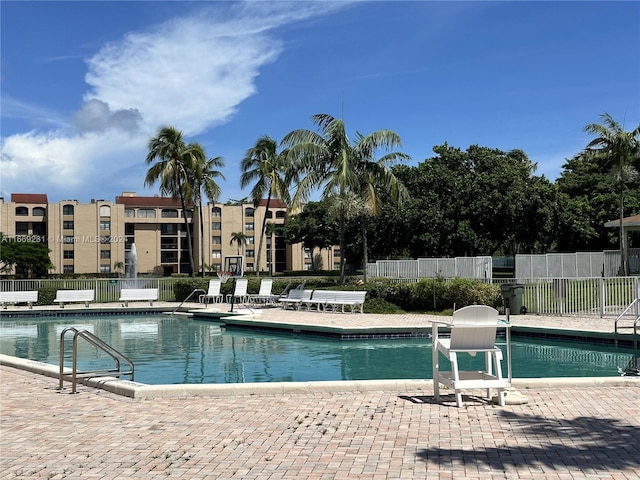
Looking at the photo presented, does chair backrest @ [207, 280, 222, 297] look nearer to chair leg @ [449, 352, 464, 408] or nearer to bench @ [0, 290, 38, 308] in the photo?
bench @ [0, 290, 38, 308]

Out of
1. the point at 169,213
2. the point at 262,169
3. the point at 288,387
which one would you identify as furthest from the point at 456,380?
the point at 169,213

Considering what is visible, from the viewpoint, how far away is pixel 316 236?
7731 cm

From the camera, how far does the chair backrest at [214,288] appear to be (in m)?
29.2

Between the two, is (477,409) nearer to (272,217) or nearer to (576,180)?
(576,180)

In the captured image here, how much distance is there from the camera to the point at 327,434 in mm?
6438

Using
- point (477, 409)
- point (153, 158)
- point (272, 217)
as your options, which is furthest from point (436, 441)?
point (272, 217)

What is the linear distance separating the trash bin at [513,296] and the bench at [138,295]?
624 inches

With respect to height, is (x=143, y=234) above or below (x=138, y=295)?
above

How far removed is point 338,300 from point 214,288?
26.1 feet

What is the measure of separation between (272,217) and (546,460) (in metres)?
103

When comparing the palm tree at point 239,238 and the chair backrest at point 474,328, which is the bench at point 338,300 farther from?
the palm tree at point 239,238

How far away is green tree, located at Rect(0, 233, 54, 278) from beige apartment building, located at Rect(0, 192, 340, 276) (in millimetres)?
8824

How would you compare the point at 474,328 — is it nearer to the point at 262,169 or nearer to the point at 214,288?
the point at 214,288

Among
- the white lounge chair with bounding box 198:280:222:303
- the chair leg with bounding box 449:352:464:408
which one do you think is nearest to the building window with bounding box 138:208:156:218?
the white lounge chair with bounding box 198:280:222:303
